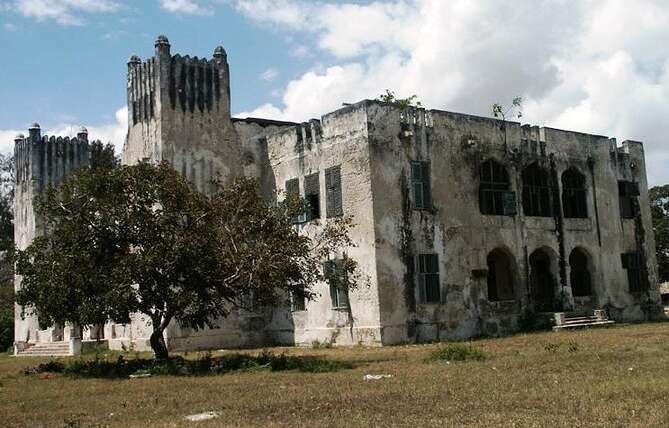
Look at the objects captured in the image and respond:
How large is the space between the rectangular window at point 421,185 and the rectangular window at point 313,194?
3.46 m

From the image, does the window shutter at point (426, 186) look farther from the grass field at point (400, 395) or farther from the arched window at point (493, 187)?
the grass field at point (400, 395)

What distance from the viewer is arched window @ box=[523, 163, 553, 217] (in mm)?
28969

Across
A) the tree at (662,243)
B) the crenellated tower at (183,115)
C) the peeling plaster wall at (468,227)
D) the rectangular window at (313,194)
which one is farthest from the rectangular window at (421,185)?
the tree at (662,243)

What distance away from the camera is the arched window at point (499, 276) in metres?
28.8

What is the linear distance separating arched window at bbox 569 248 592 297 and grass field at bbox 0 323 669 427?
1340 cm

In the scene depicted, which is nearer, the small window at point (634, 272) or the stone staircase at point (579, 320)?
the stone staircase at point (579, 320)

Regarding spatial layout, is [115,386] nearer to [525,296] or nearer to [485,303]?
[485,303]

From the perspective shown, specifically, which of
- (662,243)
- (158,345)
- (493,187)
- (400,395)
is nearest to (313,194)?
(493,187)

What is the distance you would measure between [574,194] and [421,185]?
8.60 meters

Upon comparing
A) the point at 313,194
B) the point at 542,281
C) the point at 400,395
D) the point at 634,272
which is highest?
the point at 313,194

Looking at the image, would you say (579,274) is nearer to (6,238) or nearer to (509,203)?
(509,203)

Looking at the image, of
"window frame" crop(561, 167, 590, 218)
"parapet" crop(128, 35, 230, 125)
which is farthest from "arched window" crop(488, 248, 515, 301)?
"parapet" crop(128, 35, 230, 125)

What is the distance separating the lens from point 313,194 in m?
26.8

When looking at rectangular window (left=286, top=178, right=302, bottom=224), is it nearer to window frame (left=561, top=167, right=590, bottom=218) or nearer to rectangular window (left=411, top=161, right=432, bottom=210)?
rectangular window (left=411, top=161, right=432, bottom=210)
